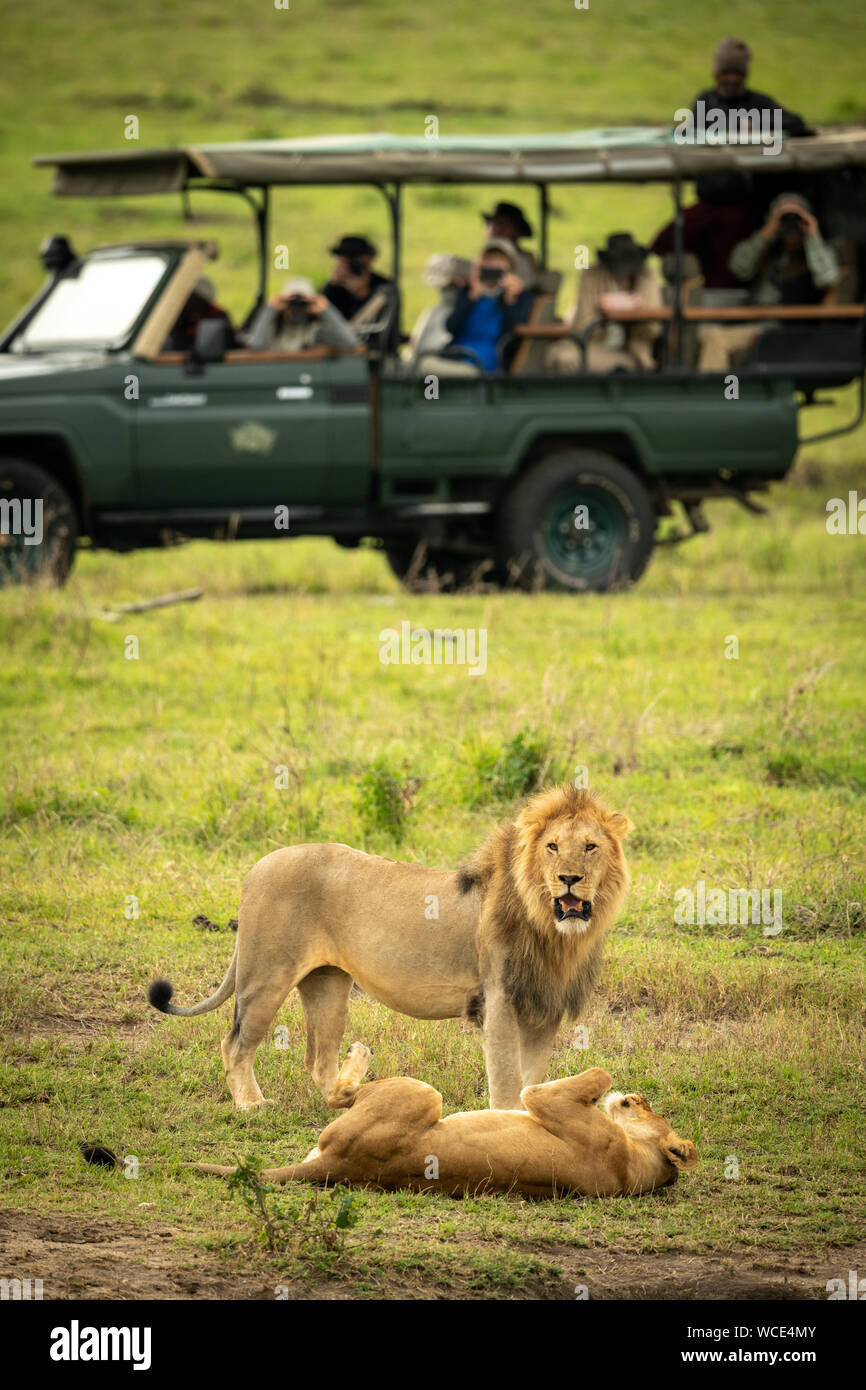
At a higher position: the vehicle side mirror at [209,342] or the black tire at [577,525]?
the vehicle side mirror at [209,342]

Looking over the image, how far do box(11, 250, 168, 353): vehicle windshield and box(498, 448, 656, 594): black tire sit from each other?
8.82 feet

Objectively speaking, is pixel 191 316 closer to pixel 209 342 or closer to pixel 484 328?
pixel 209 342

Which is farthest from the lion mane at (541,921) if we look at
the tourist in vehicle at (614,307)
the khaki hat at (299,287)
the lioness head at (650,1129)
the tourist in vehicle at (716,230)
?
the tourist in vehicle at (716,230)

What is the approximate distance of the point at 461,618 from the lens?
11.4m

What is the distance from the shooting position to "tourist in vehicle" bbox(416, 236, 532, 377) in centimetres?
1220

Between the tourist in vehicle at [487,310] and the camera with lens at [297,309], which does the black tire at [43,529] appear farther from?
the tourist in vehicle at [487,310]

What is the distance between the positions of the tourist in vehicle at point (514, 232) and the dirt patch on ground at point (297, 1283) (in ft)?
30.4

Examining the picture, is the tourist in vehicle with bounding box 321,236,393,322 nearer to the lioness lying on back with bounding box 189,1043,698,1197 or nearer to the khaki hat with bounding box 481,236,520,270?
the khaki hat with bounding box 481,236,520,270

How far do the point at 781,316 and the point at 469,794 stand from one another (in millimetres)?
5597

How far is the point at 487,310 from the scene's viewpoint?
12273 millimetres

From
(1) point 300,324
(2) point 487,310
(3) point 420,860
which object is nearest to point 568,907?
(3) point 420,860

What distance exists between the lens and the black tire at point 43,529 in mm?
11547

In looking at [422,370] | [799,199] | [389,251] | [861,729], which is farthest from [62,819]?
[389,251]
